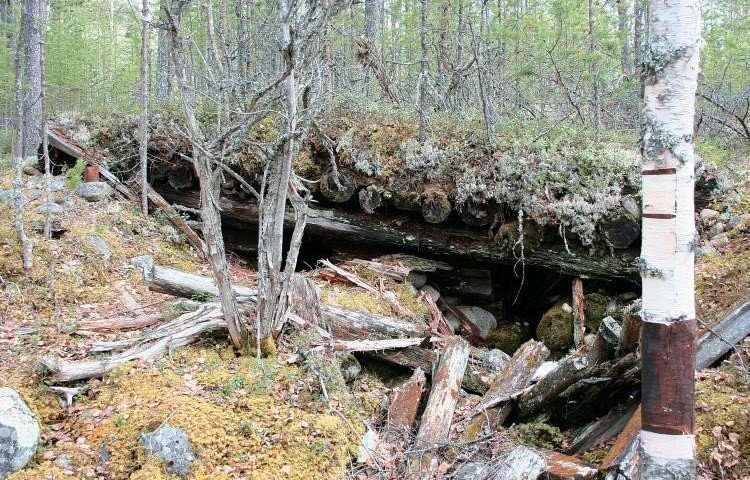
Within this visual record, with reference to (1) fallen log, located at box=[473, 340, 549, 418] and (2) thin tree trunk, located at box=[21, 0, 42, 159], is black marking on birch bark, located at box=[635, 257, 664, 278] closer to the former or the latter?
(1) fallen log, located at box=[473, 340, 549, 418]

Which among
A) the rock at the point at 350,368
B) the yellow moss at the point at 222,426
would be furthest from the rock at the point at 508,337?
the yellow moss at the point at 222,426

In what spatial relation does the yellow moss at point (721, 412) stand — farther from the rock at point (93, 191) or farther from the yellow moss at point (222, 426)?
the rock at point (93, 191)

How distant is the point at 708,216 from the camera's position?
652cm

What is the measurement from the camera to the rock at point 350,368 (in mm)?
4695

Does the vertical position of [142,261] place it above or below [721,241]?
below

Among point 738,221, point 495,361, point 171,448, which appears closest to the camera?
point 171,448

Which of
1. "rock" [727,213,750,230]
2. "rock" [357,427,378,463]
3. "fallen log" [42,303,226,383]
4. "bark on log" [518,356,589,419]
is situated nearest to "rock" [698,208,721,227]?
"rock" [727,213,750,230]

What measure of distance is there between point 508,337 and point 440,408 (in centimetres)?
354

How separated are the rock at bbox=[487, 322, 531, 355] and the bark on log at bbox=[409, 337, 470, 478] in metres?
2.55

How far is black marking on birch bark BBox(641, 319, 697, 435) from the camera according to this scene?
2330mm

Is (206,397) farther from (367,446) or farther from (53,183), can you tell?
(53,183)

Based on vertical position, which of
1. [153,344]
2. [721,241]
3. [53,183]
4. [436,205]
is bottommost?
[153,344]

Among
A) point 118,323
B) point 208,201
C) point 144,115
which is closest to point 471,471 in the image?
point 208,201

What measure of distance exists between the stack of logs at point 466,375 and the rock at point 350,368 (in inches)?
4.3
